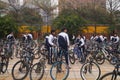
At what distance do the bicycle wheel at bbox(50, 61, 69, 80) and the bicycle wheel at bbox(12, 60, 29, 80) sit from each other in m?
0.84

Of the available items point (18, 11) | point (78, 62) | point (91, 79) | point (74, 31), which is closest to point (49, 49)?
point (78, 62)

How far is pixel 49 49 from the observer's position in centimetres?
1564

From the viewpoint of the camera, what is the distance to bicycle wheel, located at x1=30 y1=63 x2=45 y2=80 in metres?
10.0

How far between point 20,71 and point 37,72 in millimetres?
661

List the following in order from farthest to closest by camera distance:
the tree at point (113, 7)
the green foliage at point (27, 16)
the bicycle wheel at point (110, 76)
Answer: the green foliage at point (27, 16), the tree at point (113, 7), the bicycle wheel at point (110, 76)

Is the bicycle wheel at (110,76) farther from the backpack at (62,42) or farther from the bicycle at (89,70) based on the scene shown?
Result: the backpack at (62,42)

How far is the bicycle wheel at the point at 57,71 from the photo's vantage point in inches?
421

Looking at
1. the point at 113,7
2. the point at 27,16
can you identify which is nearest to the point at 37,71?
the point at 113,7

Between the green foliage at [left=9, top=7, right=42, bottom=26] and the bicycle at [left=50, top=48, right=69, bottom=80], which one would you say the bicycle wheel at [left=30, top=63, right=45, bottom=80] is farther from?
the green foliage at [left=9, top=7, right=42, bottom=26]

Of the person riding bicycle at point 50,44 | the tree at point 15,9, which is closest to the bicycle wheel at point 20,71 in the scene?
the person riding bicycle at point 50,44

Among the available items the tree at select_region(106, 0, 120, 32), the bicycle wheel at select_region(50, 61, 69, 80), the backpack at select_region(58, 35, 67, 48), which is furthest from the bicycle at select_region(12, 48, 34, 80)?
the tree at select_region(106, 0, 120, 32)

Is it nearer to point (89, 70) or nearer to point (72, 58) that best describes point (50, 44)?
point (72, 58)

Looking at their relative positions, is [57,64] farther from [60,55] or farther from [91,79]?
[60,55]

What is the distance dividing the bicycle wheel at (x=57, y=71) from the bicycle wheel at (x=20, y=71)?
838 millimetres
